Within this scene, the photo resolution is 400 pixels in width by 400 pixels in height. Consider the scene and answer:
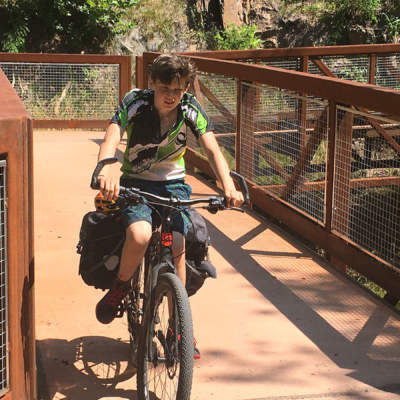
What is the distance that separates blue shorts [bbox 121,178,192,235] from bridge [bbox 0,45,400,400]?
546 millimetres

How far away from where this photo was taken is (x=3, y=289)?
3869mm

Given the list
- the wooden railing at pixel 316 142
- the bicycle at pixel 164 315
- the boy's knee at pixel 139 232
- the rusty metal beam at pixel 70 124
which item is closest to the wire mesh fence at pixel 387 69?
the wooden railing at pixel 316 142

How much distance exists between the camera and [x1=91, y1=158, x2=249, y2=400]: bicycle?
377 cm

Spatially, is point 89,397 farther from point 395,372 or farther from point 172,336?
point 395,372

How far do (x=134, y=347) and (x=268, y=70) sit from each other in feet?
13.0

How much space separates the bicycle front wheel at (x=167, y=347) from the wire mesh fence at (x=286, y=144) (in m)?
3.40

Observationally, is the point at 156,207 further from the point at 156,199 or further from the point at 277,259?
the point at 277,259

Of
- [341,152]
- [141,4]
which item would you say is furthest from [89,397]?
[141,4]

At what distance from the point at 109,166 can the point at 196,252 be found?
0.65m

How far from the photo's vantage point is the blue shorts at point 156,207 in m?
4.20

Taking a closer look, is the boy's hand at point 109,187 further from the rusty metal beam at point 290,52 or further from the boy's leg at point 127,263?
the rusty metal beam at point 290,52

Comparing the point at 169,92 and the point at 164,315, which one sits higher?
the point at 169,92

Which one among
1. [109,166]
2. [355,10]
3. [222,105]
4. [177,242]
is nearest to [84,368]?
[177,242]

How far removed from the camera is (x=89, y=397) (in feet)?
14.7
